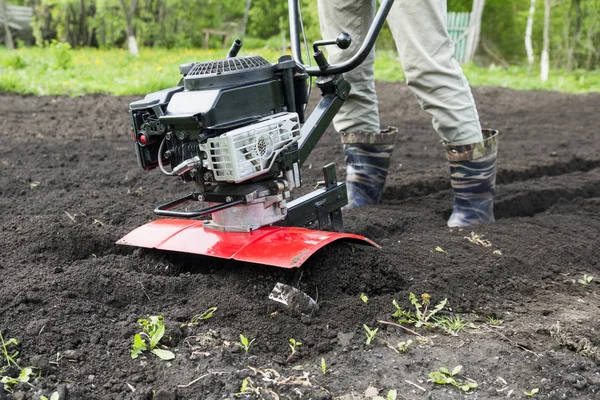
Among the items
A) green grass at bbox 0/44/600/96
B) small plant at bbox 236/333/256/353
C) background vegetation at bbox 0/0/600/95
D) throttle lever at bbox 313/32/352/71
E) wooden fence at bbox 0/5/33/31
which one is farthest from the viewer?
wooden fence at bbox 0/5/33/31

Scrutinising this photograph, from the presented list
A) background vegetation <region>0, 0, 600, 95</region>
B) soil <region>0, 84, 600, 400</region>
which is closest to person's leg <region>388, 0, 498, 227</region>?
soil <region>0, 84, 600, 400</region>

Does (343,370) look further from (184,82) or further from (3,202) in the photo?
(3,202)

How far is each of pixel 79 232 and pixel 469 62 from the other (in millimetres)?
13117

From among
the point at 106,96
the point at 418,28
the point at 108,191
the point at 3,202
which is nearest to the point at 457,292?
the point at 418,28

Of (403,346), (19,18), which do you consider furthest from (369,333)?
(19,18)

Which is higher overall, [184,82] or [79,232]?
[184,82]

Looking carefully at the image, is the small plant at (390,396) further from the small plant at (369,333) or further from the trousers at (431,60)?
the trousers at (431,60)

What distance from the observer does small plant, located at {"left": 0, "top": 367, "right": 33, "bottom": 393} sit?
6.03ft

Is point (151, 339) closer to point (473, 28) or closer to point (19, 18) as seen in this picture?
point (473, 28)

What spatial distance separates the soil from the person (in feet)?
0.55

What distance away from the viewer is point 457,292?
8.14ft

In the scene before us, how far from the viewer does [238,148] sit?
7.34ft

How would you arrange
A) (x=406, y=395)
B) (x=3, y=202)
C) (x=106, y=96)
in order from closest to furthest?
1. (x=406, y=395)
2. (x=3, y=202)
3. (x=106, y=96)

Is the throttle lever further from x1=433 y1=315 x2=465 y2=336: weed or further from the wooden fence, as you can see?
the wooden fence
